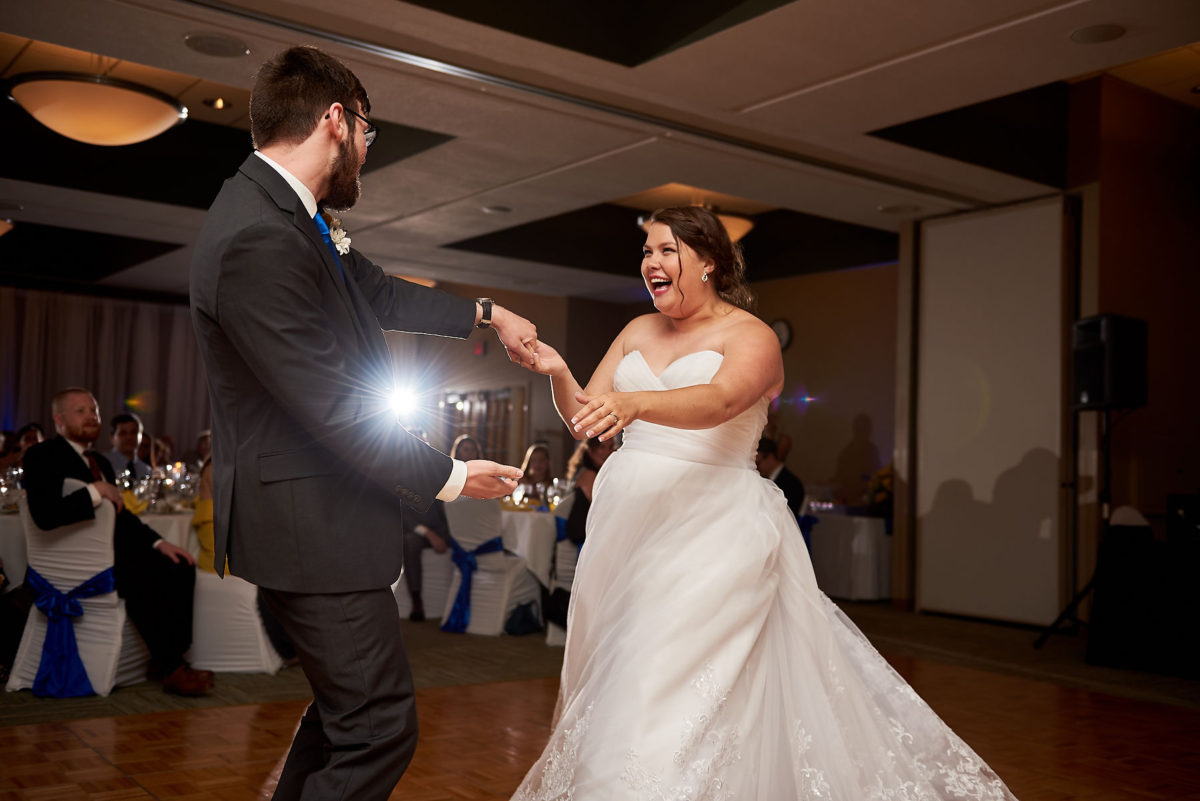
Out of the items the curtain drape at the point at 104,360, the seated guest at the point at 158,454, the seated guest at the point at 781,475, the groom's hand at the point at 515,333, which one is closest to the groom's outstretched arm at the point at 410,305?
the groom's hand at the point at 515,333

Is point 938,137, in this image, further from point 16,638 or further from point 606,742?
point 16,638

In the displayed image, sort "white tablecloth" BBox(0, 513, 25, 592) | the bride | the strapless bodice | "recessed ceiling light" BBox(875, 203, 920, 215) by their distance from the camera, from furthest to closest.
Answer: "recessed ceiling light" BBox(875, 203, 920, 215), "white tablecloth" BBox(0, 513, 25, 592), the strapless bodice, the bride

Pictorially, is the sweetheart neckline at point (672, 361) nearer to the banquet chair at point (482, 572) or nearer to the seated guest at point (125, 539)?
the seated guest at point (125, 539)

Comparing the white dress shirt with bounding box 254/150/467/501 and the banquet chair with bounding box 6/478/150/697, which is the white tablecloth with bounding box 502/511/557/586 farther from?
the white dress shirt with bounding box 254/150/467/501

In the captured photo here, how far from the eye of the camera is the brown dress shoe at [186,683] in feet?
14.5

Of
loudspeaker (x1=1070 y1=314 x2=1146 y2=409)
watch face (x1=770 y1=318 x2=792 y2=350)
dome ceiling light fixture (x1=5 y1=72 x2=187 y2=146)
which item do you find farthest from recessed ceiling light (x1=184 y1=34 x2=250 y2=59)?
watch face (x1=770 y1=318 x2=792 y2=350)

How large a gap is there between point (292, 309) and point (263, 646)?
12.7 feet

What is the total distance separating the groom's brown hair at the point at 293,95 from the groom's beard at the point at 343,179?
7cm

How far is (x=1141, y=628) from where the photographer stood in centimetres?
583

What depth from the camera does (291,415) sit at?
1576 mm

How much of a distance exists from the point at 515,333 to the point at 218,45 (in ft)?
12.2

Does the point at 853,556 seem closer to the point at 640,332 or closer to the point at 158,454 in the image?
the point at 158,454

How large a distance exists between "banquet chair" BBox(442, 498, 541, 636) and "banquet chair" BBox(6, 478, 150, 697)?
223cm

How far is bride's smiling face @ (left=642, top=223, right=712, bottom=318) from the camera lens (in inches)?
102
